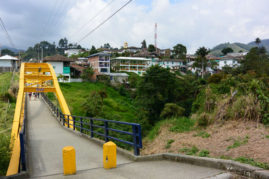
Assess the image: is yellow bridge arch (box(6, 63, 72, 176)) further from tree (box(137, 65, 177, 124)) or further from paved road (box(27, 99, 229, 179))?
tree (box(137, 65, 177, 124))

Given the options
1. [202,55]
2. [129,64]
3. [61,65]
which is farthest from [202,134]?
[129,64]

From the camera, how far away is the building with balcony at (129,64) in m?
72.9

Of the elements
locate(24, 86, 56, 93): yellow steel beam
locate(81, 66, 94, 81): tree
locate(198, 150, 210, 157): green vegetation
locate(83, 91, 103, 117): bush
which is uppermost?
locate(81, 66, 94, 81): tree

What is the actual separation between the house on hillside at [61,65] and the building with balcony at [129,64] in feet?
57.3

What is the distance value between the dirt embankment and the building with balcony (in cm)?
6412

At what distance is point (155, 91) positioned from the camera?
34.9 meters

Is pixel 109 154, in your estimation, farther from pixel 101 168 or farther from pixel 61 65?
pixel 61 65

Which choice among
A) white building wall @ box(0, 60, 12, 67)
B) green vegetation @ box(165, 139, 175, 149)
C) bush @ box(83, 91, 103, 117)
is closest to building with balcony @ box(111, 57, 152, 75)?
white building wall @ box(0, 60, 12, 67)

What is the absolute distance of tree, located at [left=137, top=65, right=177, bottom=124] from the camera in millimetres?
33781

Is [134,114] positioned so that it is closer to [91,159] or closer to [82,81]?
[82,81]

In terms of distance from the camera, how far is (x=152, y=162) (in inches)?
265

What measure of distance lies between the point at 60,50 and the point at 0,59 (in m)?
128

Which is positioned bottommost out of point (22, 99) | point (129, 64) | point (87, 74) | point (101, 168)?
point (101, 168)

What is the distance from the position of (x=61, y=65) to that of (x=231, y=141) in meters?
55.4
